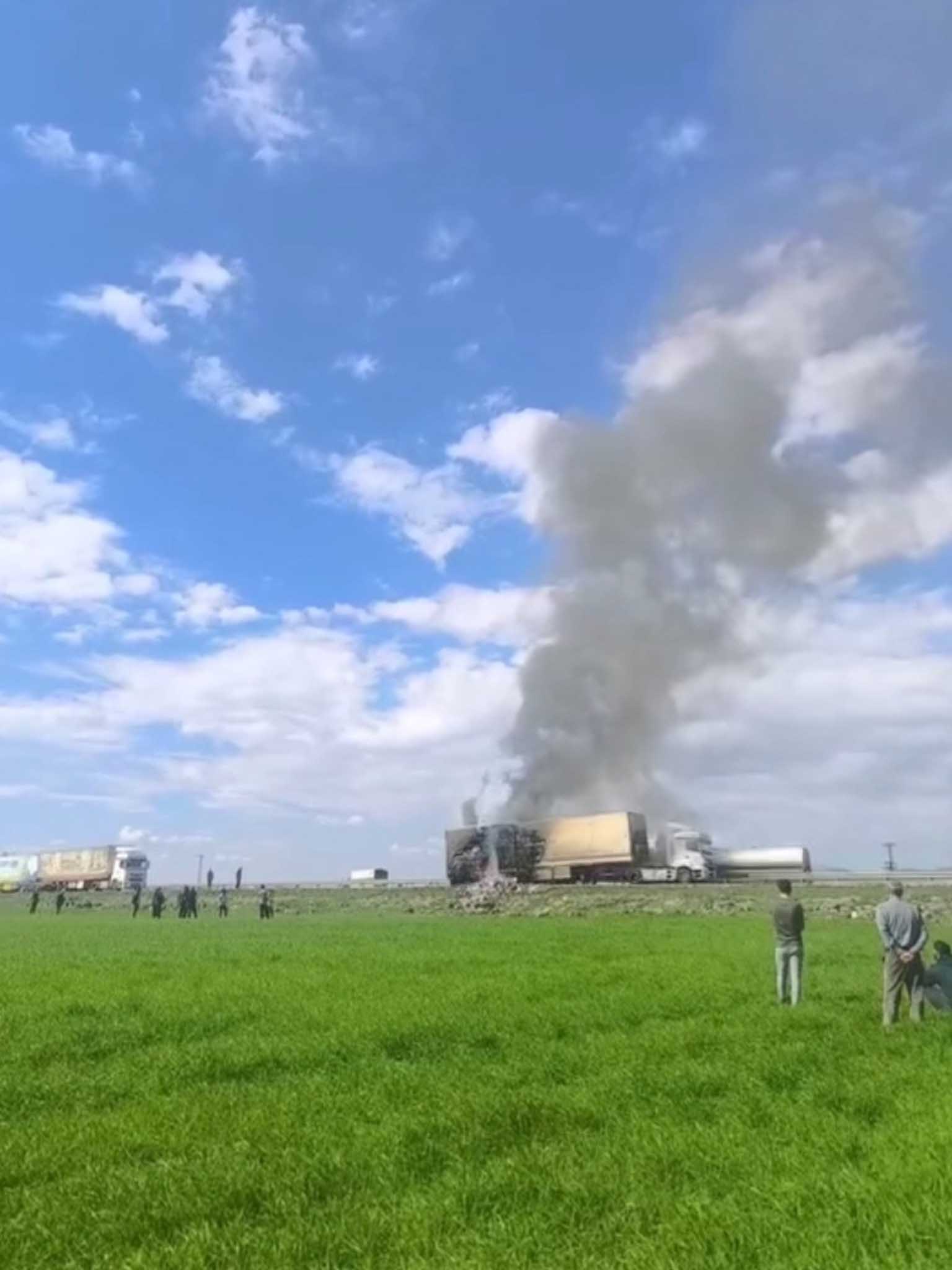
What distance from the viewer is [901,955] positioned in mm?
17578

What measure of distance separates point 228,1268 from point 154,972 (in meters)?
20.1

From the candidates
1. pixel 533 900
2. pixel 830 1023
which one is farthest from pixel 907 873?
pixel 830 1023

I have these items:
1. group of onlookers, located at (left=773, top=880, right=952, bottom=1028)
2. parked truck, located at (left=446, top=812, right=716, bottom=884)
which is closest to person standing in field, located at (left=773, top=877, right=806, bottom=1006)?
group of onlookers, located at (left=773, top=880, right=952, bottom=1028)

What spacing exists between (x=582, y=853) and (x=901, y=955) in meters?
73.3

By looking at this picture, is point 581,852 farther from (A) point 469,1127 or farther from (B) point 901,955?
(A) point 469,1127

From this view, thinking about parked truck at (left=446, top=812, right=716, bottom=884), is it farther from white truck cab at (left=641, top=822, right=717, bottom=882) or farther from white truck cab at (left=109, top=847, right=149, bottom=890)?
white truck cab at (left=109, top=847, right=149, bottom=890)

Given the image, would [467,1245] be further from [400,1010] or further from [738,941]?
[738,941]

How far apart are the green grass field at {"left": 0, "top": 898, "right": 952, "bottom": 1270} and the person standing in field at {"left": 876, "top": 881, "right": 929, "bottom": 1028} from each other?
640mm

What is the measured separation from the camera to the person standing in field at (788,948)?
20031 millimetres

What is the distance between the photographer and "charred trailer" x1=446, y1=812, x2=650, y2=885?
88562 millimetres

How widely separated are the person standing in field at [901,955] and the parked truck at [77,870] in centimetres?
10659

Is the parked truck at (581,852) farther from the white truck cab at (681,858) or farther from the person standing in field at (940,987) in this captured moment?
the person standing in field at (940,987)

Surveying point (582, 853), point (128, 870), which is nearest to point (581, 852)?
point (582, 853)

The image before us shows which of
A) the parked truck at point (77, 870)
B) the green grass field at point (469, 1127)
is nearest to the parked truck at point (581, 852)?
the parked truck at point (77, 870)
